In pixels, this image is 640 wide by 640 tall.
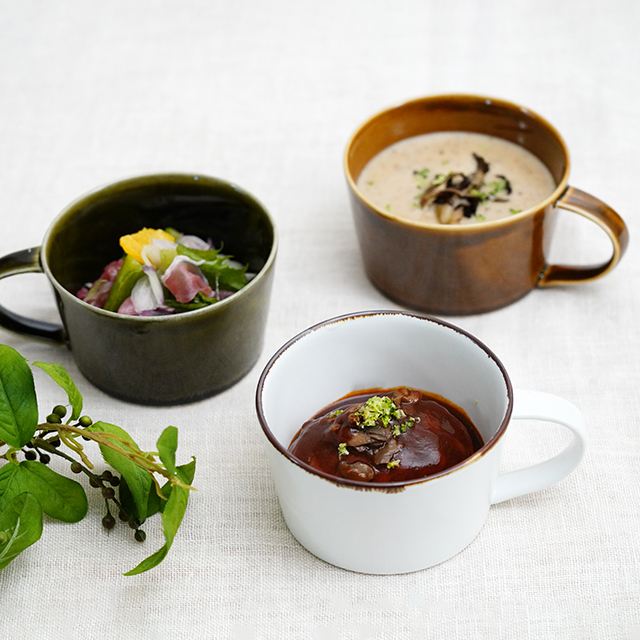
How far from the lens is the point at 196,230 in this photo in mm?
1690

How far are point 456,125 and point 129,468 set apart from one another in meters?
1.08

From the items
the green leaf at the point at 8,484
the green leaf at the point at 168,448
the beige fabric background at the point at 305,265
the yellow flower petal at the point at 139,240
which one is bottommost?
the beige fabric background at the point at 305,265

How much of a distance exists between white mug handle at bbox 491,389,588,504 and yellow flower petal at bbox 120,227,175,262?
2.33 ft

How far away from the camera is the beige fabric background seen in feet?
3.97

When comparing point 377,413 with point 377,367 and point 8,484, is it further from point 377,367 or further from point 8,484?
point 8,484

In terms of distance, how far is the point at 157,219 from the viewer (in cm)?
167

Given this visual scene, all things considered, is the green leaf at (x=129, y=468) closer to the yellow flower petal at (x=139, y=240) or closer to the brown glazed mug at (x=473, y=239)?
the yellow flower petal at (x=139, y=240)

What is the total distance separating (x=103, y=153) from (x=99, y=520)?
1111mm

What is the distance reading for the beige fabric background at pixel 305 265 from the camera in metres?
1.21

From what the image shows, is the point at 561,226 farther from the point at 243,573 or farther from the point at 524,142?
the point at 243,573

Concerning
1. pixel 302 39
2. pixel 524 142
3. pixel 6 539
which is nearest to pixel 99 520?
pixel 6 539

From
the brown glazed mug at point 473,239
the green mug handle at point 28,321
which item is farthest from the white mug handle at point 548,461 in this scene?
the green mug handle at point 28,321

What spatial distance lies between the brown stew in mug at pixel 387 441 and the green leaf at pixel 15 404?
377mm

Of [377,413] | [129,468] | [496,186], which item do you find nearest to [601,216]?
[496,186]
